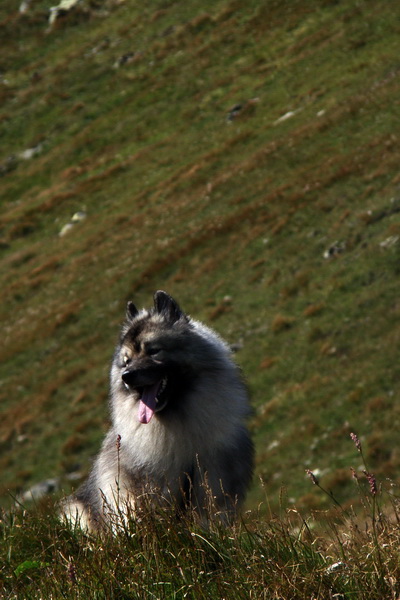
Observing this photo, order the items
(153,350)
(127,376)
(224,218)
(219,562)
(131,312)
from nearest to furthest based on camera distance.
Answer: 1. (219,562)
2. (127,376)
3. (153,350)
4. (131,312)
5. (224,218)

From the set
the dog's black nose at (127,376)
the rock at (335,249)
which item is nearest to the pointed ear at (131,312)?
the dog's black nose at (127,376)

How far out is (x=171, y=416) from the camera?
30.6 feet

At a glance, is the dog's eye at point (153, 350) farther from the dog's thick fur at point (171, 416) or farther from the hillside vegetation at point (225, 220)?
the hillside vegetation at point (225, 220)

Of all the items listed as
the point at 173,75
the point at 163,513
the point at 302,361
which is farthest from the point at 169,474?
the point at 173,75

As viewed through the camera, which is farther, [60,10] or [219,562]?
[60,10]

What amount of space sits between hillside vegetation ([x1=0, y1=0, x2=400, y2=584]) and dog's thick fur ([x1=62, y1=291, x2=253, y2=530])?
136 centimetres

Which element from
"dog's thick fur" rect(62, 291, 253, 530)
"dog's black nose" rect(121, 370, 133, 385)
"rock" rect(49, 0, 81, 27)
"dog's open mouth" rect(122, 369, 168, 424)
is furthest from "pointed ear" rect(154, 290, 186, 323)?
"rock" rect(49, 0, 81, 27)

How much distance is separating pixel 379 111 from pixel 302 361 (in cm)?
2092

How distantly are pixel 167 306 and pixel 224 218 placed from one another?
3811 cm

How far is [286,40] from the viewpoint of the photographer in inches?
2721

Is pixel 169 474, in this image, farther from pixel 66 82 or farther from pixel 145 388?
pixel 66 82

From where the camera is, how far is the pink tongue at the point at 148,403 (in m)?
9.11

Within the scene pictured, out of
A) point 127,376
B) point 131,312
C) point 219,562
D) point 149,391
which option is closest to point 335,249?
point 131,312

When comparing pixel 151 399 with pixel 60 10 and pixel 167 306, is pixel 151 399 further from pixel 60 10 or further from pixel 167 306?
pixel 60 10
